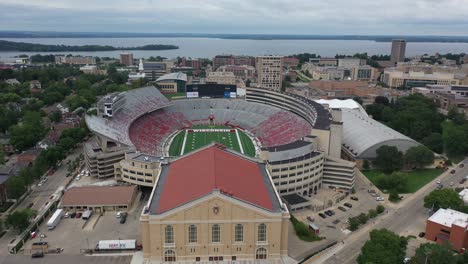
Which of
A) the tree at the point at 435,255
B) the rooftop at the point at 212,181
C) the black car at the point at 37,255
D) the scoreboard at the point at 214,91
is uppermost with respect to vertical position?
the scoreboard at the point at 214,91

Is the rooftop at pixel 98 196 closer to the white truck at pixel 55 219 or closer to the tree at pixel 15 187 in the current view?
the white truck at pixel 55 219

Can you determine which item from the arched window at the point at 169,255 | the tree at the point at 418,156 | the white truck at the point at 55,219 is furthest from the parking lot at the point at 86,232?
the tree at the point at 418,156

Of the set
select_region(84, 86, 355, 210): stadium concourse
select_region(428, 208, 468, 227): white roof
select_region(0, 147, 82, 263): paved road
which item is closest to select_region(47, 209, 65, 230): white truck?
select_region(0, 147, 82, 263): paved road

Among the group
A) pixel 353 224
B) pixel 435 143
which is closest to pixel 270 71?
pixel 435 143

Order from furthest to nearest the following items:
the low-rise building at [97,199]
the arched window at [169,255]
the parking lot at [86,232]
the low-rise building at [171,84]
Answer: the low-rise building at [171,84] → the low-rise building at [97,199] → the parking lot at [86,232] → the arched window at [169,255]

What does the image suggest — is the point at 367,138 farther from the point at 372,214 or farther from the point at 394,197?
the point at 372,214

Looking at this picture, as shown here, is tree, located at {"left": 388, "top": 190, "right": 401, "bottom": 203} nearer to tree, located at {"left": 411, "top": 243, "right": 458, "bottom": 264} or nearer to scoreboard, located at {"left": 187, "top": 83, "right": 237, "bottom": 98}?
tree, located at {"left": 411, "top": 243, "right": 458, "bottom": 264}
